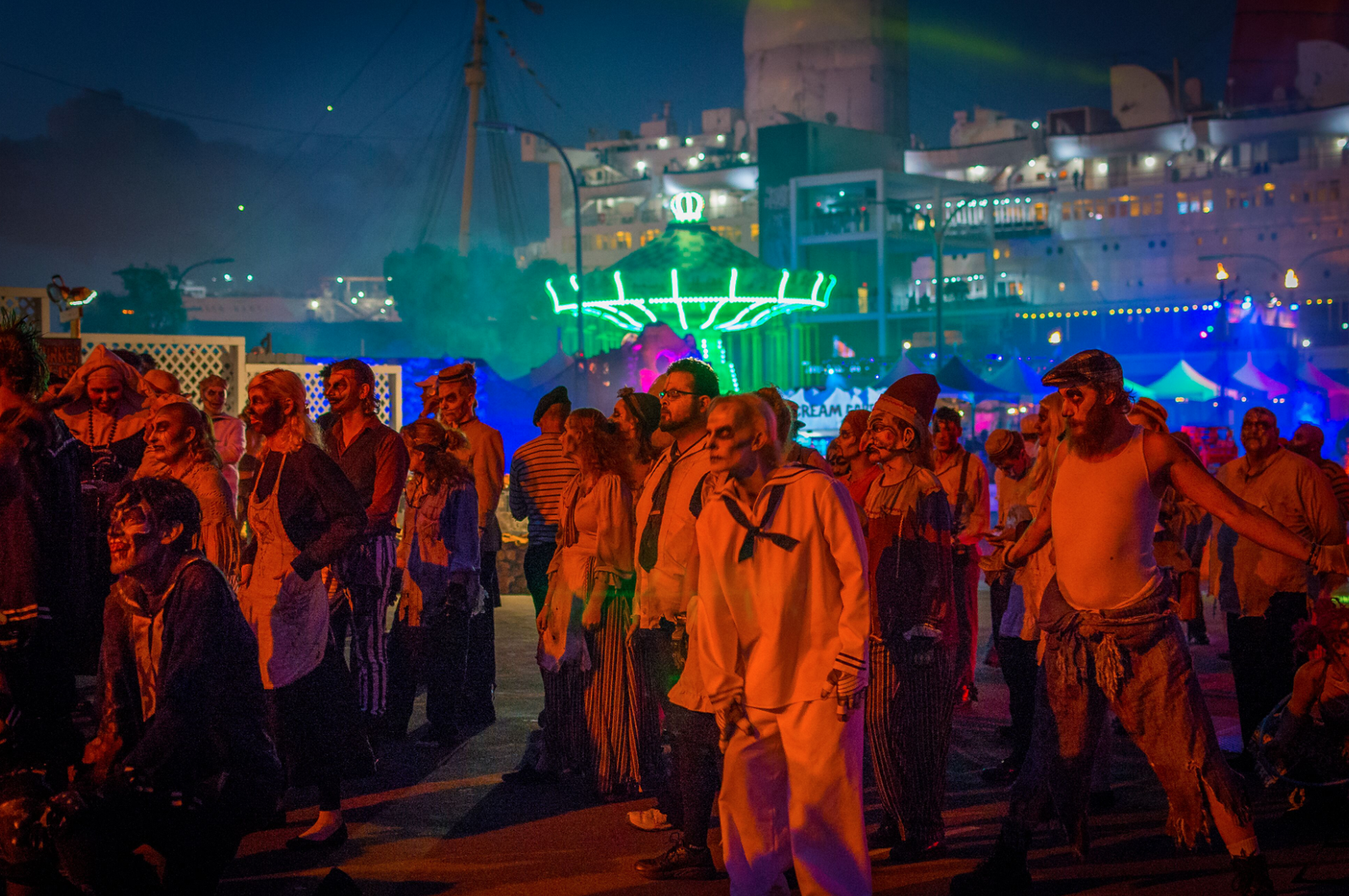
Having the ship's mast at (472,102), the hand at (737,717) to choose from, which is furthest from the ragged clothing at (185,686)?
the ship's mast at (472,102)

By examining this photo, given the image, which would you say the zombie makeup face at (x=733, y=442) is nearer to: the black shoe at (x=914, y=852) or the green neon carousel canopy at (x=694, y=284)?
the black shoe at (x=914, y=852)

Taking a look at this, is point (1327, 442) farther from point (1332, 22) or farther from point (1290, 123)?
point (1332, 22)

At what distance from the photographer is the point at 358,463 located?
22.4ft

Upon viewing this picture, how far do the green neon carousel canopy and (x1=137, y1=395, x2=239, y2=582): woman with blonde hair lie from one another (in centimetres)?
2984

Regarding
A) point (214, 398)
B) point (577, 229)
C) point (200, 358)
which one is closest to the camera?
point (214, 398)

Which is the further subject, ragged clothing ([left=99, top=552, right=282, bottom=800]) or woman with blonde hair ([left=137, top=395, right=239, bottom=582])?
woman with blonde hair ([left=137, top=395, right=239, bottom=582])

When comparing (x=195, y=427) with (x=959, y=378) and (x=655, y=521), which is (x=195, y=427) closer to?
(x=655, y=521)

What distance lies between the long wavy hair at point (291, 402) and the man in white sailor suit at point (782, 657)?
2.10 metres

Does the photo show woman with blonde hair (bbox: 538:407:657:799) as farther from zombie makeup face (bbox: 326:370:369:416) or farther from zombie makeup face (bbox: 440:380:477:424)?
zombie makeup face (bbox: 440:380:477:424)

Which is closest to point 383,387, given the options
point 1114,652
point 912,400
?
point 912,400

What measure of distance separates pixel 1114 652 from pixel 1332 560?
0.85 metres

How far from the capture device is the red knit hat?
5.68 metres

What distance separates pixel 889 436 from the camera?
5.65m

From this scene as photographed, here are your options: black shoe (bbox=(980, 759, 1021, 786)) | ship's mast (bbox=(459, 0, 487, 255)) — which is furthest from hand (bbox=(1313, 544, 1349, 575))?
ship's mast (bbox=(459, 0, 487, 255))
